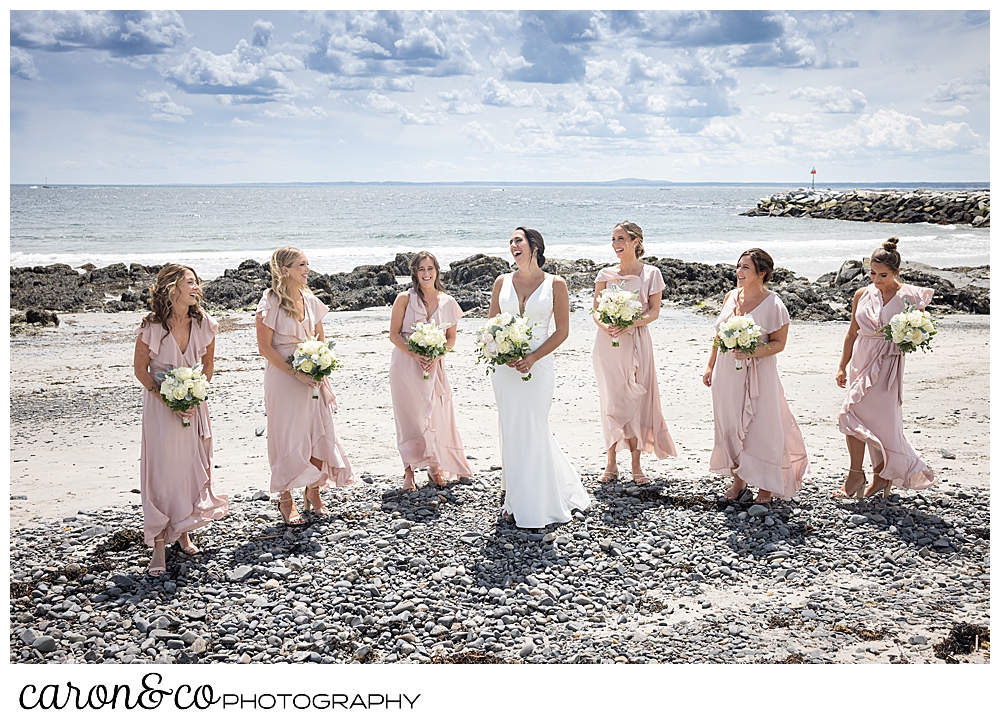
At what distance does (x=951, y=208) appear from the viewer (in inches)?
1741

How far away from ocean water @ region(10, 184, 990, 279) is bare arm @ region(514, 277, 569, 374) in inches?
900

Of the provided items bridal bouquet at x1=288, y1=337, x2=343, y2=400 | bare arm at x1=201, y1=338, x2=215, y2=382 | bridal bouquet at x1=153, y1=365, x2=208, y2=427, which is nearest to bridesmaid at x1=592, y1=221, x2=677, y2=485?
bridal bouquet at x1=288, y1=337, x2=343, y2=400

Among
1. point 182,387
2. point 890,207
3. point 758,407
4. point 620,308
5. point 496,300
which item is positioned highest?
point 890,207

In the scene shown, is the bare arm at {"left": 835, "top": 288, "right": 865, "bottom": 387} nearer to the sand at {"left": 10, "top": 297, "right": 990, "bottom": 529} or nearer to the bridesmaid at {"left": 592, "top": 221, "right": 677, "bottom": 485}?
the sand at {"left": 10, "top": 297, "right": 990, "bottom": 529}

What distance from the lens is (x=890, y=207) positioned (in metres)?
49.7

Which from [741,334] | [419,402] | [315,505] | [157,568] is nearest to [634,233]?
[741,334]

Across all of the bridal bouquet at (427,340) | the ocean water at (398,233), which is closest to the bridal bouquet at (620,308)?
the bridal bouquet at (427,340)

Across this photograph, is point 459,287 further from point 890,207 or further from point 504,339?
point 890,207

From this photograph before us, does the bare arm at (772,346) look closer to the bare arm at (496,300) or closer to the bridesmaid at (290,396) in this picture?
the bare arm at (496,300)

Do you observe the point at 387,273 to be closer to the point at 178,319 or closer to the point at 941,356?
the point at 941,356

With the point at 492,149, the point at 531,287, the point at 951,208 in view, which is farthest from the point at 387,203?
the point at 531,287

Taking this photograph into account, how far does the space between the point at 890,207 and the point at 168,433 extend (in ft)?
176

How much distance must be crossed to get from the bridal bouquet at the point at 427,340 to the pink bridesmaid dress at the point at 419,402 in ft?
0.74

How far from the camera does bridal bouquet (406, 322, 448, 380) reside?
649cm
